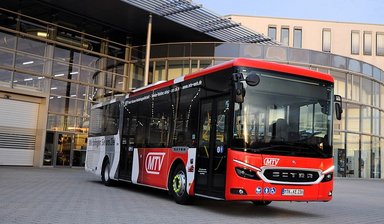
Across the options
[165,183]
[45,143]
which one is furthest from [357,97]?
[165,183]

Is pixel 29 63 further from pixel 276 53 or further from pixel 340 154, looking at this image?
pixel 340 154

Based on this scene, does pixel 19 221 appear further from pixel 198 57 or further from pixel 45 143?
pixel 198 57

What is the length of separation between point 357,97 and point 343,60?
8.96 feet

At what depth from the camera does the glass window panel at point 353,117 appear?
30.8 m

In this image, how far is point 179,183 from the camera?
1146 cm

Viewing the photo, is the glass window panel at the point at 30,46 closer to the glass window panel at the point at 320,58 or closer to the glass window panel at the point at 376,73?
the glass window panel at the point at 320,58

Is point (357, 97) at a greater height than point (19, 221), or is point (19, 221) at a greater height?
point (357, 97)

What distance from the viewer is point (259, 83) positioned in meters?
9.92

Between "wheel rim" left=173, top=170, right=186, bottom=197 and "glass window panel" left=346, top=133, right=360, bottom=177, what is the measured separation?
21.4 meters

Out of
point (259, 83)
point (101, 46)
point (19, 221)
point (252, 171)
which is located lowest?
point (19, 221)

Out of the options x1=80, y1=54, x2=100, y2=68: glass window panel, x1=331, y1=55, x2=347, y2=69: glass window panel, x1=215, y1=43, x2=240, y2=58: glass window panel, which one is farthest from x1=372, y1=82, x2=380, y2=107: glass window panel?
x1=80, y1=54, x2=100, y2=68: glass window panel

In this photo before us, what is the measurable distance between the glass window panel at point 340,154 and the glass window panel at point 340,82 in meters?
2.62

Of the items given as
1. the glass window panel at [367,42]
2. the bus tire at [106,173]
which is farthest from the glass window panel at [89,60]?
the glass window panel at [367,42]

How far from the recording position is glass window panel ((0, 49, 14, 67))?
80.4ft
